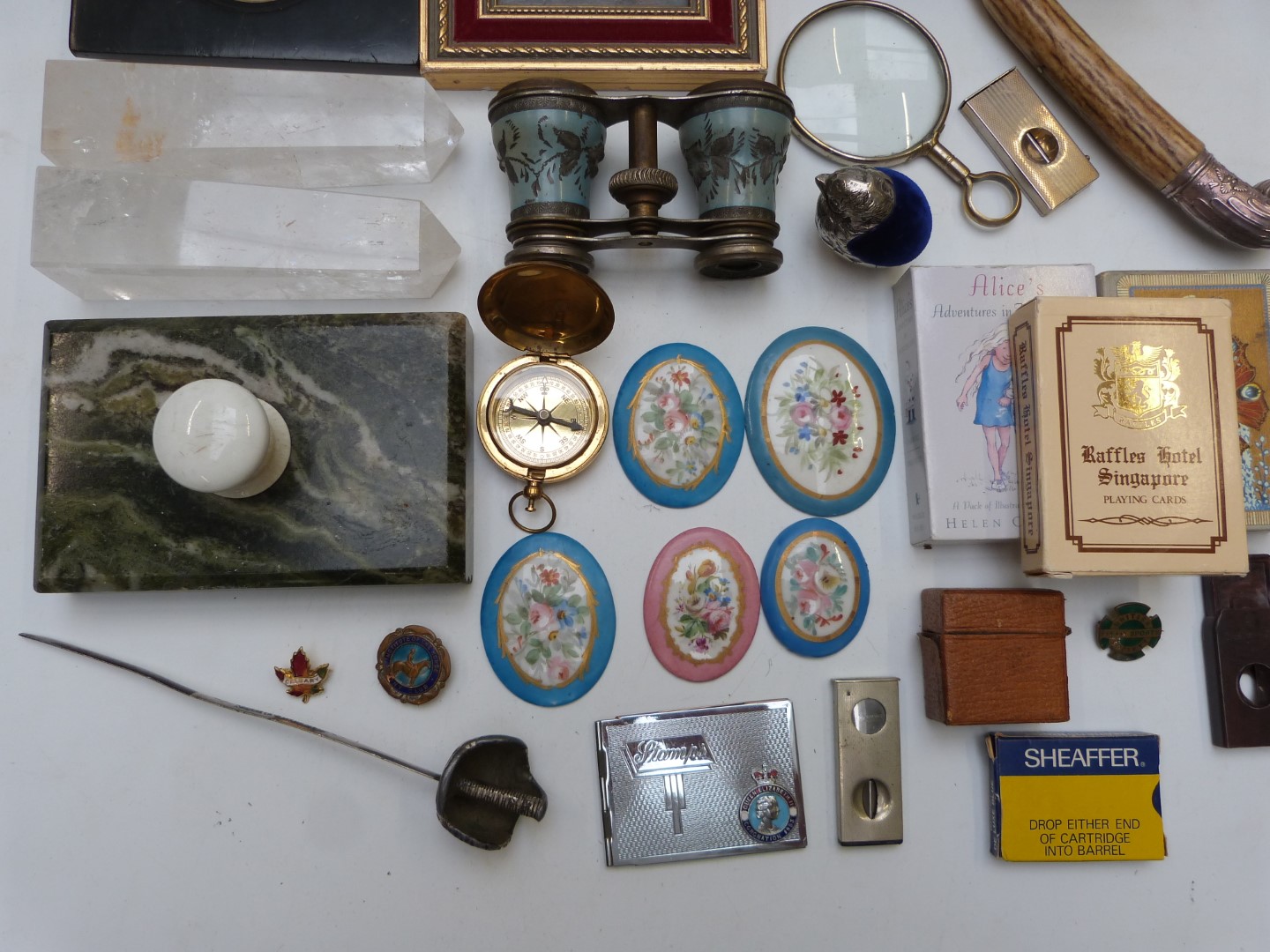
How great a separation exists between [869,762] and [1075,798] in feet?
0.85

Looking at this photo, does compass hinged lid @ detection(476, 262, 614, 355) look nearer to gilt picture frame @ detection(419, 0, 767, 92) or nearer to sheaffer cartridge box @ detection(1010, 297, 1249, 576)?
gilt picture frame @ detection(419, 0, 767, 92)

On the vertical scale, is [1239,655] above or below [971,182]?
below

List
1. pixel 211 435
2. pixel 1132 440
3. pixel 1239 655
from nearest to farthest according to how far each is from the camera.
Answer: pixel 211 435 < pixel 1132 440 < pixel 1239 655

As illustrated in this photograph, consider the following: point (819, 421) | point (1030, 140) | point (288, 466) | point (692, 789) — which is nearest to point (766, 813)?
point (692, 789)

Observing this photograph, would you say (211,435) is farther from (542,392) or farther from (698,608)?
(698,608)

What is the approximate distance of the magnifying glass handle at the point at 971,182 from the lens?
112cm

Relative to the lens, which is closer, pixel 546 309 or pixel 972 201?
pixel 546 309

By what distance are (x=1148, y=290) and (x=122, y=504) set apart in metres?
1.29

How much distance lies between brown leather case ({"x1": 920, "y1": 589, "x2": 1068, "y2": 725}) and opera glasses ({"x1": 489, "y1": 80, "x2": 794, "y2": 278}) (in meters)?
0.48

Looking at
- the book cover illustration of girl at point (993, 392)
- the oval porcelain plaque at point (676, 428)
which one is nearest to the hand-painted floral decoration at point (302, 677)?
the oval porcelain plaque at point (676, 428)

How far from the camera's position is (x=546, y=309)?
101cm

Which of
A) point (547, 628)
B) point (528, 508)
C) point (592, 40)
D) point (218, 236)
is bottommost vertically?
point (547, 628)

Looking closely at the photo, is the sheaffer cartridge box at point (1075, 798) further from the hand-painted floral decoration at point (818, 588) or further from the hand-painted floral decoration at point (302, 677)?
the hand-painted floral decoration at point (302, 677)

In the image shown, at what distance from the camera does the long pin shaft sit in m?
1.00
